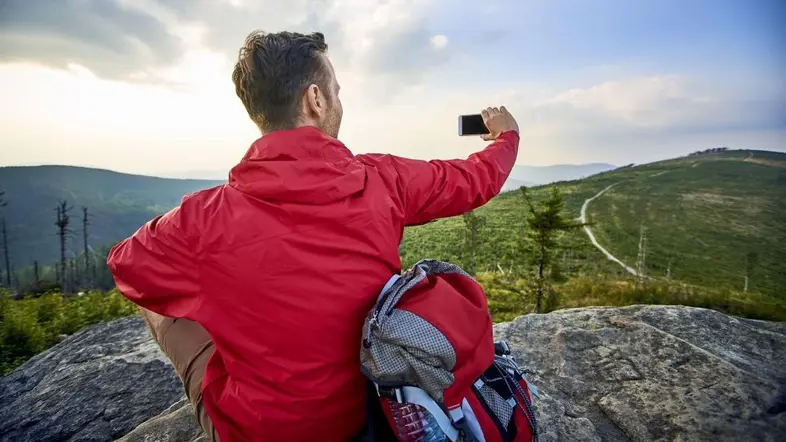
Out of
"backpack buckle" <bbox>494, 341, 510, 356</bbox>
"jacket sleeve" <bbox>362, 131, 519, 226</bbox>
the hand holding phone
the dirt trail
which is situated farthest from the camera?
the dirt trail

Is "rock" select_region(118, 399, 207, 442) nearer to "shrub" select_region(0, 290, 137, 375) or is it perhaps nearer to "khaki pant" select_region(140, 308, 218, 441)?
"khaki pant" select_region(140, 308, 218, 441)

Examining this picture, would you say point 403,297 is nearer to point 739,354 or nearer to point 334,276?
point 334,276

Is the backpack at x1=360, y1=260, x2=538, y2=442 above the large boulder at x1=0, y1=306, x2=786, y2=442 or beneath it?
above

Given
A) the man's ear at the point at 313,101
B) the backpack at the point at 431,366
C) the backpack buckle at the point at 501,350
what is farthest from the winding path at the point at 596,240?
the man's ear at the point at 313,101

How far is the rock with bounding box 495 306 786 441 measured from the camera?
317 centimetres

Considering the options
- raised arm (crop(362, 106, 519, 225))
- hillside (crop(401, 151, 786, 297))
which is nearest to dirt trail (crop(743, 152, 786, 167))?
hillside (crop(401, 151, 786, 297))

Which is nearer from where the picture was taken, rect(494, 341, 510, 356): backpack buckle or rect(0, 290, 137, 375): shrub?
rect(494, 341, 510, 356): backpack buckle

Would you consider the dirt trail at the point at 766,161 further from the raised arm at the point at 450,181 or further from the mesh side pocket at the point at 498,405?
the mesh side pocket at the point at 498,405

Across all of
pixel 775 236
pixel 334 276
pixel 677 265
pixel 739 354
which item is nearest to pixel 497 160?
pixel 334 276

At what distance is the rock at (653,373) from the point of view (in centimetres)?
317

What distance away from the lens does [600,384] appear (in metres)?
4.14

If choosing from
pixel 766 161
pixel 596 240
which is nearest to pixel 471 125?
pixel 596 240

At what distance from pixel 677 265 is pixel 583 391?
73.7m

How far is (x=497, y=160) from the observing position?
107 inches
